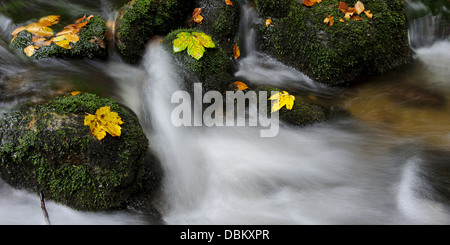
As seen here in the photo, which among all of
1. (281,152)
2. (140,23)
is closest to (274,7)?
(140,23)

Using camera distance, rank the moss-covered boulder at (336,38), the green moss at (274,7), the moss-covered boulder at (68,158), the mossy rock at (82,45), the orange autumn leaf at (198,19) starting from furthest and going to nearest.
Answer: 1. the orange autumn leaf at (198,19)
2. the green moss at (274,7)
3. the moss-covered boulder at (336,38)
4. the mossy rock at (82,45)
5. the moss-covered boulder at (68,158)

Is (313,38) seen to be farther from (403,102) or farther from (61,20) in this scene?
(61,20)

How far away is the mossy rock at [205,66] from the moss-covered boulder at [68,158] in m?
1.23

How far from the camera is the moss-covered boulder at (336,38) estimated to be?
4.23 meters

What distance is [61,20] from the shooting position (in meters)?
4.50

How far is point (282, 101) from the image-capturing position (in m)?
4.23

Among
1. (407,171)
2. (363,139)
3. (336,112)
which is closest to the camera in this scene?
(407,171)

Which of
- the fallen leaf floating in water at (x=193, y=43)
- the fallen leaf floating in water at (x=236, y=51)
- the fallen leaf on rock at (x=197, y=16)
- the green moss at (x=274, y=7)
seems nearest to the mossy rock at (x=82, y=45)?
the fallen leaf floating in water at (x=193, y=43)

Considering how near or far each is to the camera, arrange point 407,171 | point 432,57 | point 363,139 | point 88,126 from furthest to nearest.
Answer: point 432,57 → point 363,139 → point 407,171 → point 88,126

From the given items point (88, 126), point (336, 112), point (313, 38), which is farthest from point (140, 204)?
point (313, 38)

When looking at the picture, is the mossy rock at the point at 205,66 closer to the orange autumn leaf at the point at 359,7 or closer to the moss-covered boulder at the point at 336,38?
the moss-covered boulder at the point at 336,38

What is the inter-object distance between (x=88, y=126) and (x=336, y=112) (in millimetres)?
3061

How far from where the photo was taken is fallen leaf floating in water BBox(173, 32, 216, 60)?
4004 mm

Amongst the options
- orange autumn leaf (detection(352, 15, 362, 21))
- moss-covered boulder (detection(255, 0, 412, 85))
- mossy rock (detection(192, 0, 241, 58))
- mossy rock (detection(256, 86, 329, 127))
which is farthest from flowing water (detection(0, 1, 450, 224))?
orange autumn leaf (detection(352, 15, 362, 21))
